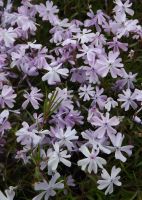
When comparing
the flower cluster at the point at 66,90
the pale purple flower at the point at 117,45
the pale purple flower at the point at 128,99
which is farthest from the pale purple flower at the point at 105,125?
the pale purple flower at the point at 117,45

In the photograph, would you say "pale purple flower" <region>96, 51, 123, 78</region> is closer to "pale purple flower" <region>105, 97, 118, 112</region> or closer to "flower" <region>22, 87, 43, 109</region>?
"pale purple flower" <region>105, 97, 118, 112</region>

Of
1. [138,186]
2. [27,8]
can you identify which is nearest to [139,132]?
[138,186]

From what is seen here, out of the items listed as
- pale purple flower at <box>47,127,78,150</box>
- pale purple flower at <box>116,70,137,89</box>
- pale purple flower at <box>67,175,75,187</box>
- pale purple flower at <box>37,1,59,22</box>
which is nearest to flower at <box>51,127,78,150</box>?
pale purple flower at <box>47,127,78,150</box>

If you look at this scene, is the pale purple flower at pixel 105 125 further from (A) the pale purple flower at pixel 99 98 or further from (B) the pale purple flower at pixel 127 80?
(B) the pale purple flower at pixel 127 80

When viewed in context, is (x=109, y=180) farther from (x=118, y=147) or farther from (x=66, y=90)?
(x=66, y=90)

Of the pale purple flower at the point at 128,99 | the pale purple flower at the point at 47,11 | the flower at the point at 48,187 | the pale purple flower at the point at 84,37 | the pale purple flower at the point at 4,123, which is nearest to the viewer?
the flower at the point at 48,187

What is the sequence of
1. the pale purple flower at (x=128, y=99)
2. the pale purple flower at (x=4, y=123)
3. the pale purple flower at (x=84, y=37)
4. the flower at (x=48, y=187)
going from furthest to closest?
the pale purple flower at (x=84, y=37) → the pale purple flower at (x=128, y=99) → the pale purple flower at (x=4, y=123) → the flower at (x=48, y=187)
